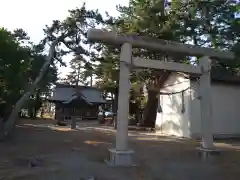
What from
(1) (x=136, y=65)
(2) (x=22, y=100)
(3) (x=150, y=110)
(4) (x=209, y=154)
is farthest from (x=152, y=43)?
→ (3) (x=150, y=110)

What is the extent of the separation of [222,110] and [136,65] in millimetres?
10654

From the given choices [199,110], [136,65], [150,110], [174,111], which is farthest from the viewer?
[150,110]

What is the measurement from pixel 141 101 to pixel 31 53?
16.9m

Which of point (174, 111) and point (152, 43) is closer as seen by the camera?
point (152, 43)

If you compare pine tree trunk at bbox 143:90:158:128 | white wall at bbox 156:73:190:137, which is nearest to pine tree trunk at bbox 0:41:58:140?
white wall at bbox 156:73:190:137

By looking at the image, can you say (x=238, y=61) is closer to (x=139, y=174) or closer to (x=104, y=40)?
(x=104, y=40)

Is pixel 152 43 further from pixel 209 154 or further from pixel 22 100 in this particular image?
pixel 22 100

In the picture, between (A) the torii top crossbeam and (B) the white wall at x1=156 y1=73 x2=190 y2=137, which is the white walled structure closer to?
(B) the white wall at x1=156 y1=73 x2=190 y2=137

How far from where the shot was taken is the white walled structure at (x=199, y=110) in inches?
677

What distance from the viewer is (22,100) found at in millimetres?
13867

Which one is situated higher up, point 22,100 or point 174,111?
point 22,100

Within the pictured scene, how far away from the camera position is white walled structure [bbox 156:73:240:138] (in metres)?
17.2

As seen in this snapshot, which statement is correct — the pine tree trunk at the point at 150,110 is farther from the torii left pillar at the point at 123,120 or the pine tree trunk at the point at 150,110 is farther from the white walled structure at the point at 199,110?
the torii left pillar at the point at 123,120

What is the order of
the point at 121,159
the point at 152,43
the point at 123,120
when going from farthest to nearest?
the point at 152,43, the point at 123,120, the point at 121,159
